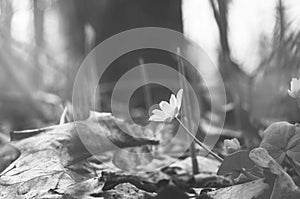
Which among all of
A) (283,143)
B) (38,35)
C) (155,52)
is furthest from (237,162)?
(38,35)

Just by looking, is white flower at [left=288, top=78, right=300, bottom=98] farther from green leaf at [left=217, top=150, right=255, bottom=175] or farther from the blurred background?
the blurred background

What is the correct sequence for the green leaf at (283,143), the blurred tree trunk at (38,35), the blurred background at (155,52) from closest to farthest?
the green leaf at (283,143) → the blurred background at (155,52) → the blurred tree trunk at (38,35)

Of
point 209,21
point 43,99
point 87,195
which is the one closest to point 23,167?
point 87,195

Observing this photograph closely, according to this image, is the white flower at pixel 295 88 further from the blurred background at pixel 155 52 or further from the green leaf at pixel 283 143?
the blurred background at pixel 155 52

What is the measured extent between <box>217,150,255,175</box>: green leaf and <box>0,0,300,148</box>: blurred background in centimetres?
46

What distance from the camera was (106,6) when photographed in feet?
6.19

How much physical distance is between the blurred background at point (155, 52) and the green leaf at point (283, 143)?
0.50 metres

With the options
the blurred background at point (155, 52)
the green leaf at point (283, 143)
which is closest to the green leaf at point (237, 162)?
the green leaf at point (283, 143)

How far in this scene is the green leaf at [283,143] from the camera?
0.61 m

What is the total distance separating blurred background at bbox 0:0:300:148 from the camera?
4.44ft

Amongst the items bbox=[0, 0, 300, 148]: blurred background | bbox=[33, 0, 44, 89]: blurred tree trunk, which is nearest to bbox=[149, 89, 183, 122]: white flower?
bbox=[0, 0, 300, 148]: blurred background

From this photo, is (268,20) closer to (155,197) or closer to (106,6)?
(106,6)

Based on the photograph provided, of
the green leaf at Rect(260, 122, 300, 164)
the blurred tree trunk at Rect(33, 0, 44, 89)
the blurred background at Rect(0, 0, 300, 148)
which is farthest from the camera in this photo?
the blurred tree trunk at Rect(33, 0, 44, 89)

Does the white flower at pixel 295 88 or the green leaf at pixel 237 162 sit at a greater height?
the white flower at pixel 295 88
